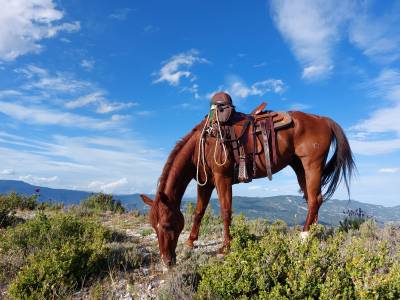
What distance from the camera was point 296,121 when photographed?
19.0ft

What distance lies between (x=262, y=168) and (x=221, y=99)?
146 centimetres

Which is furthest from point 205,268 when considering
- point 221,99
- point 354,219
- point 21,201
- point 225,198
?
point 21,201

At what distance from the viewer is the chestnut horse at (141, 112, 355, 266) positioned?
4695mm

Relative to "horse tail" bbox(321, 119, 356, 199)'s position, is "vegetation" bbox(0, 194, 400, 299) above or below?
below

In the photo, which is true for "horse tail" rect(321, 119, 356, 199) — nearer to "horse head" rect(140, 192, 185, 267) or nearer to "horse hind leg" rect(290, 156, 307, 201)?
"horse hind leg" rect(290, 156, 307, 201)

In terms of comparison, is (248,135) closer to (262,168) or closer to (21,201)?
(262,168)

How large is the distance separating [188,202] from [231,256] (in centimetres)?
576

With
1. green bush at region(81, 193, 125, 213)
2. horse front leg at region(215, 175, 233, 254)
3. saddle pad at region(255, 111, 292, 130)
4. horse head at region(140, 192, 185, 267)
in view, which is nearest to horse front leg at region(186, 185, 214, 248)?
horse front leg at region(215, 175, 233, 254)

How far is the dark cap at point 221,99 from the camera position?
5676 mm

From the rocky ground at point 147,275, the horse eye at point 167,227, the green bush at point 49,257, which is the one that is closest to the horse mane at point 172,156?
the horse eye at point 167,227

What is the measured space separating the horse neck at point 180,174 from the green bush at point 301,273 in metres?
1.64

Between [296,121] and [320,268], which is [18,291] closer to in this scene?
[320,268]

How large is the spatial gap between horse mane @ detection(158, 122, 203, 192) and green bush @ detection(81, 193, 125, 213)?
677cm

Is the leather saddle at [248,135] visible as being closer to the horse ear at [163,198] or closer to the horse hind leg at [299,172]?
the horse hind leg at [299,172]
